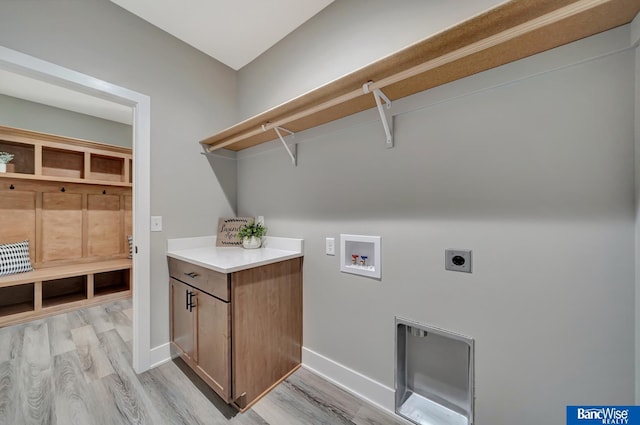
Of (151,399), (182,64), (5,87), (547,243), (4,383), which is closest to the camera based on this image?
(547,243)

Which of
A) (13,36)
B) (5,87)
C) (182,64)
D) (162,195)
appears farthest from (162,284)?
(5,87)

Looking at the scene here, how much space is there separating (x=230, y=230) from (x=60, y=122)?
315cm

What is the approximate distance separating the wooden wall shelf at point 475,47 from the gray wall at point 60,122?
12.0 feet

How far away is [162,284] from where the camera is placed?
6.07 feet

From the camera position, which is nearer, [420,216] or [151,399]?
[420,216]

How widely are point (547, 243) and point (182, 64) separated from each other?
2708 millimetres

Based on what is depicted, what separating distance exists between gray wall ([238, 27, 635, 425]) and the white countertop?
0.49m

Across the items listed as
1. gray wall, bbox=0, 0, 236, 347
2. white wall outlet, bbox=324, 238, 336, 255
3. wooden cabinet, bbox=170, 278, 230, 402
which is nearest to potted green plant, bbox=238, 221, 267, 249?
gray wall, bbox=0, 0, 236, 347

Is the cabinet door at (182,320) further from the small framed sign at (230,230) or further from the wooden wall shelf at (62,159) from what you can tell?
the wooden wall shelf at (62,159)

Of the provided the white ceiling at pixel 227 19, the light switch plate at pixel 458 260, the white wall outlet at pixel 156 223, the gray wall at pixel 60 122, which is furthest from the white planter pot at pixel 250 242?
the gray wall at pixel 60 122

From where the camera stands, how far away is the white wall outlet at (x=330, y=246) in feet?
5.29

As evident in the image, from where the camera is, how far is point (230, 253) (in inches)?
69.9

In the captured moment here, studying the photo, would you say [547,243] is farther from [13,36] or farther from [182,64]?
[13,36]

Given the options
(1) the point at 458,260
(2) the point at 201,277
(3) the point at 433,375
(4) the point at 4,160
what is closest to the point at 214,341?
(2) the point at 201,277
